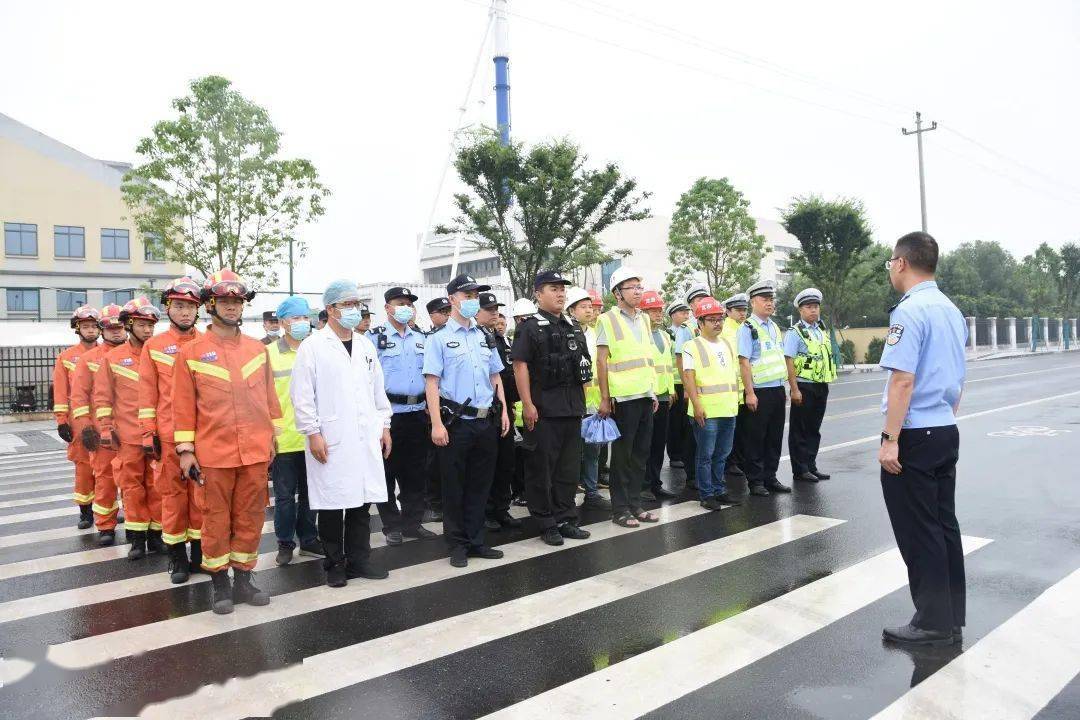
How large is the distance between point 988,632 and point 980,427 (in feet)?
33.0

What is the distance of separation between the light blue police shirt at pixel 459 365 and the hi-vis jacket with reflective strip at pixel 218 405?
1366 mm

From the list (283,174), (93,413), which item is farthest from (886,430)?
(283,174)

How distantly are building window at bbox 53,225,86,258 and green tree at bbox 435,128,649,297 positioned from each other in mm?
36949

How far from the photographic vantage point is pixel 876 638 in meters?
4.19

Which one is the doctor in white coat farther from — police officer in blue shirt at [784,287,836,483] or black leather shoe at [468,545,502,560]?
police officer in blue shirt at [784,287,836,483]

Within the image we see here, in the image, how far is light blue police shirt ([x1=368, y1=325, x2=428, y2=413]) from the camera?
702cm

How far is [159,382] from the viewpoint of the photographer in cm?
577

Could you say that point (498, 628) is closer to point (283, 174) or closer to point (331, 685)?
point (331, 685)

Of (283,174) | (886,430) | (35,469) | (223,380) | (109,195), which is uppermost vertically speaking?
(109,195)

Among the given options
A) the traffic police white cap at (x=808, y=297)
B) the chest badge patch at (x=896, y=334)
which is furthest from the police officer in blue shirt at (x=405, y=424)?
the traffic police white cap at (x=808, y=297)

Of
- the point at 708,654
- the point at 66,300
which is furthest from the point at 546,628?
the point at 66,300

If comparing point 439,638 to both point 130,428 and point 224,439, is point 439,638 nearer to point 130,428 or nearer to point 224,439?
point 224,439

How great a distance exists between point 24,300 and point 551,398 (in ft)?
172

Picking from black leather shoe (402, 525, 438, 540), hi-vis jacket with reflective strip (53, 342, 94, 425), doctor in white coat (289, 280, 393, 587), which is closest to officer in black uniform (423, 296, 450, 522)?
black leather shoe (402, 525, 438, 540)
